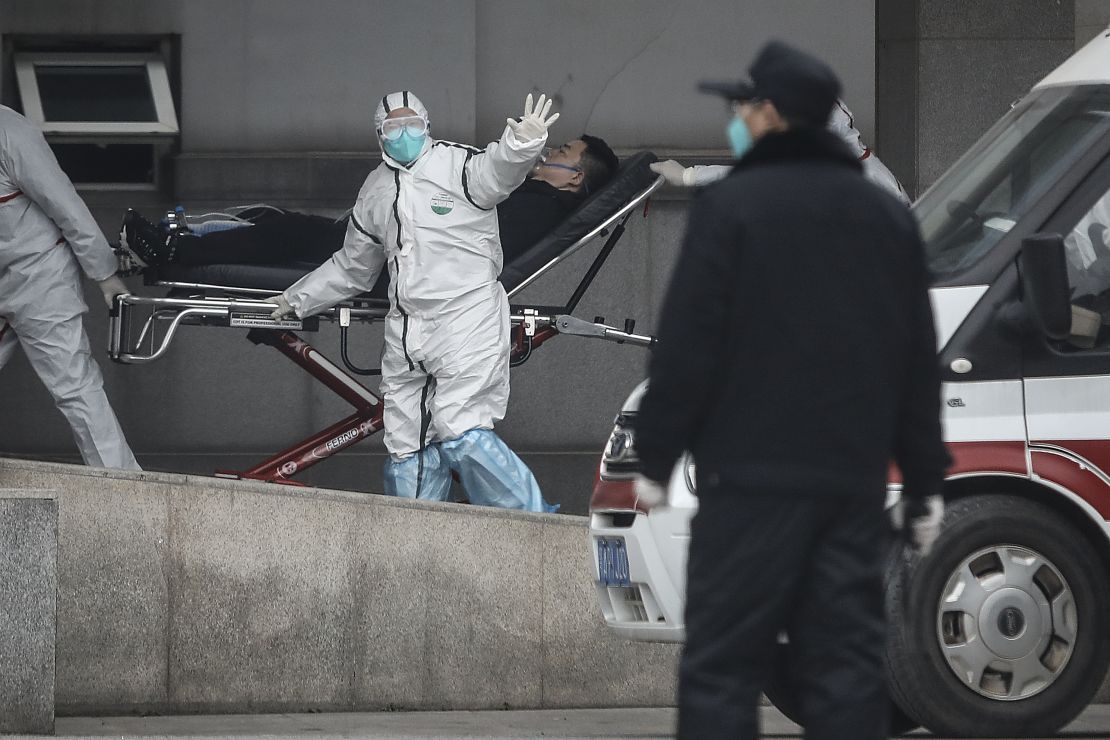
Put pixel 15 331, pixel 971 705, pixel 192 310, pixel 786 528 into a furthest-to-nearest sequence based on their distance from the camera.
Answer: pixel 15 331 → pixel 192 310 → pixel 971 705 → pixel 786 528

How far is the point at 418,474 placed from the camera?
335 inches

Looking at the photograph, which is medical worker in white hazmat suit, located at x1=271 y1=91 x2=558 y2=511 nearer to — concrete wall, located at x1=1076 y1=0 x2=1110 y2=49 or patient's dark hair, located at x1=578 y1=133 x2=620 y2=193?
patient's dark hair, located at x1=578 y1=133 x2=620 y2=193

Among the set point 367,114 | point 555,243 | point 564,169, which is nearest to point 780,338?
point 555,243

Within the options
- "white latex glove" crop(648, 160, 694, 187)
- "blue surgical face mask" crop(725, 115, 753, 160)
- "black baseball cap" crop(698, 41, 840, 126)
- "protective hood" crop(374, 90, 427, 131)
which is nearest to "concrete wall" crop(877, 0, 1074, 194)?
"white latex glove" crop(648, 160, 694, 187)

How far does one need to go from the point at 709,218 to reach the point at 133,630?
412 cm

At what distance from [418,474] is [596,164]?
1.70 meters

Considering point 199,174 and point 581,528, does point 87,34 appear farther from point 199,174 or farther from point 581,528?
point 581,528

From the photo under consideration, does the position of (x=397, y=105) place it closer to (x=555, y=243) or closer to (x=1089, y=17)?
(x=555, y=243)

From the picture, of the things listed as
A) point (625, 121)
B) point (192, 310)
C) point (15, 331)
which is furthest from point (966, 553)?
point (625, 121)

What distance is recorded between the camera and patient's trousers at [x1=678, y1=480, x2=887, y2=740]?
361 centimetres

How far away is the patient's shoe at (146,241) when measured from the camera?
854cm

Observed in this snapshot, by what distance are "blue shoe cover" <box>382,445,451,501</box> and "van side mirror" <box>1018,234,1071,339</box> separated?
354 cm

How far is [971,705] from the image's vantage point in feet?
18.3

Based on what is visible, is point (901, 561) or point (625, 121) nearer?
point (901, 561)
